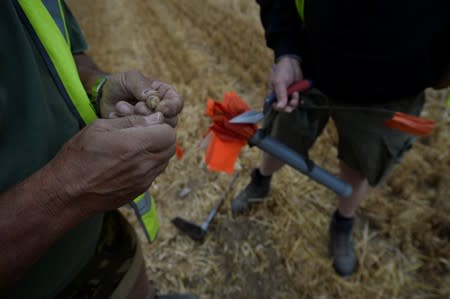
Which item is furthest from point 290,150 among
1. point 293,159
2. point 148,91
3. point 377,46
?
Answer: point 148,91

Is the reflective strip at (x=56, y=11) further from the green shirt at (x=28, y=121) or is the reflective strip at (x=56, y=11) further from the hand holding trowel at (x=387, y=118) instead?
the hand holding trowel at (x=387, y=118)

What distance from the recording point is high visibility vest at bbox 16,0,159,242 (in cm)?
87

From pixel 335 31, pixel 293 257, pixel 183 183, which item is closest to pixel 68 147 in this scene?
pixel 335 31

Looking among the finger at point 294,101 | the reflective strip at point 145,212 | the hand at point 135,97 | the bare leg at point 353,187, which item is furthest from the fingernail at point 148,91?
the bare leg at point 353,187

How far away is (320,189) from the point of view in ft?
8.71

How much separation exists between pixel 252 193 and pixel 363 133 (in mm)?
1042

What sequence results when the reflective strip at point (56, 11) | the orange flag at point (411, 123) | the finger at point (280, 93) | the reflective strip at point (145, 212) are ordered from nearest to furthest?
the reflective strip at point (56, 11), the reflective strip at point (145, 212), the orange flag at point (411, 123), the finger at point (280, 93)

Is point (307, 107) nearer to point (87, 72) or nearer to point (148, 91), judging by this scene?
point (148, 91)

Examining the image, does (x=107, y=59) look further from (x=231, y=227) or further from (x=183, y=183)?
(x=231, y=227)

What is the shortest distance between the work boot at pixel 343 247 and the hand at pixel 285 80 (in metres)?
1.00

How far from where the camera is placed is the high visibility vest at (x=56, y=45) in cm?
87

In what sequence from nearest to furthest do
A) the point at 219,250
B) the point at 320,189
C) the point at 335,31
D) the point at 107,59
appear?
the point at 335,31 < the point at 219,250 < the point at 320,189 < the point at 107,59

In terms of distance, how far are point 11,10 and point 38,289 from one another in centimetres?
82

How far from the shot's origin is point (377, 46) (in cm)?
142
